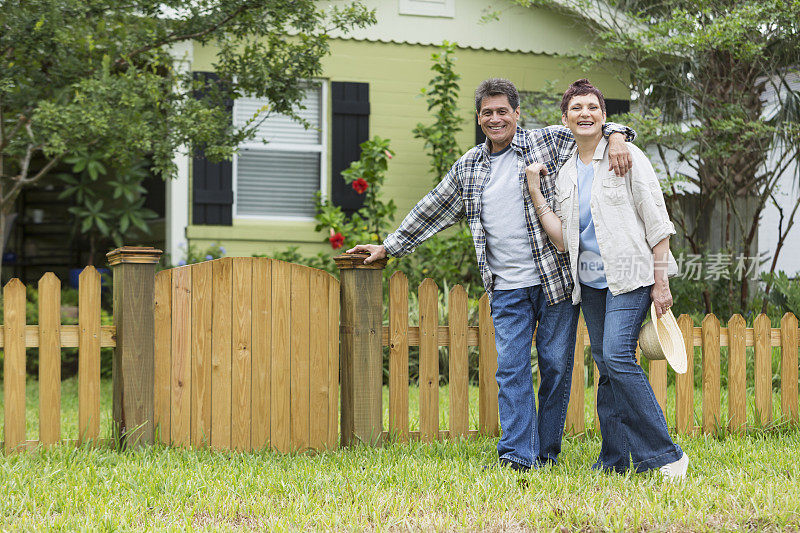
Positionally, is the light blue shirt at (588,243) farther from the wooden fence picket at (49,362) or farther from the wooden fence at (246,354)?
the wooden fence picket at (49,362)

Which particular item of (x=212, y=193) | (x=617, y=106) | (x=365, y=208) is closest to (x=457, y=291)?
(x=365, y=208)

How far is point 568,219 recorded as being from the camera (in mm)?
3695

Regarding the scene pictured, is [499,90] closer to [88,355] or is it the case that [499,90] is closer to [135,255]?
[135,255]

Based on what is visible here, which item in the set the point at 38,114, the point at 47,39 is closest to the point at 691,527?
the point at 38,114

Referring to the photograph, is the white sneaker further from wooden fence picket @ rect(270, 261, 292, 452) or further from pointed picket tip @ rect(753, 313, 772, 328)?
wooden fence picket @ rect(270, 261, 292, 452)

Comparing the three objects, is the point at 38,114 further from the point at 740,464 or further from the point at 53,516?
the point at 740,464

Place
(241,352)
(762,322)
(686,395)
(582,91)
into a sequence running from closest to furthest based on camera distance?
(582,91), (241,352), (686,395), (762,322)

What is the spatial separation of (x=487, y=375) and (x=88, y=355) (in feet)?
7.01

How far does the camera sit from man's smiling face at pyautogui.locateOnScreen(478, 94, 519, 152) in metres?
3.84

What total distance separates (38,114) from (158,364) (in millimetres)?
2294

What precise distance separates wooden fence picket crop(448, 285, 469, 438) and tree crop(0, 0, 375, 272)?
2.62m

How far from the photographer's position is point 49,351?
13.7 ft

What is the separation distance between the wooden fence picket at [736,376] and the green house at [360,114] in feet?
16.7

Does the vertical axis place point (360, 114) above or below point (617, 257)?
above
